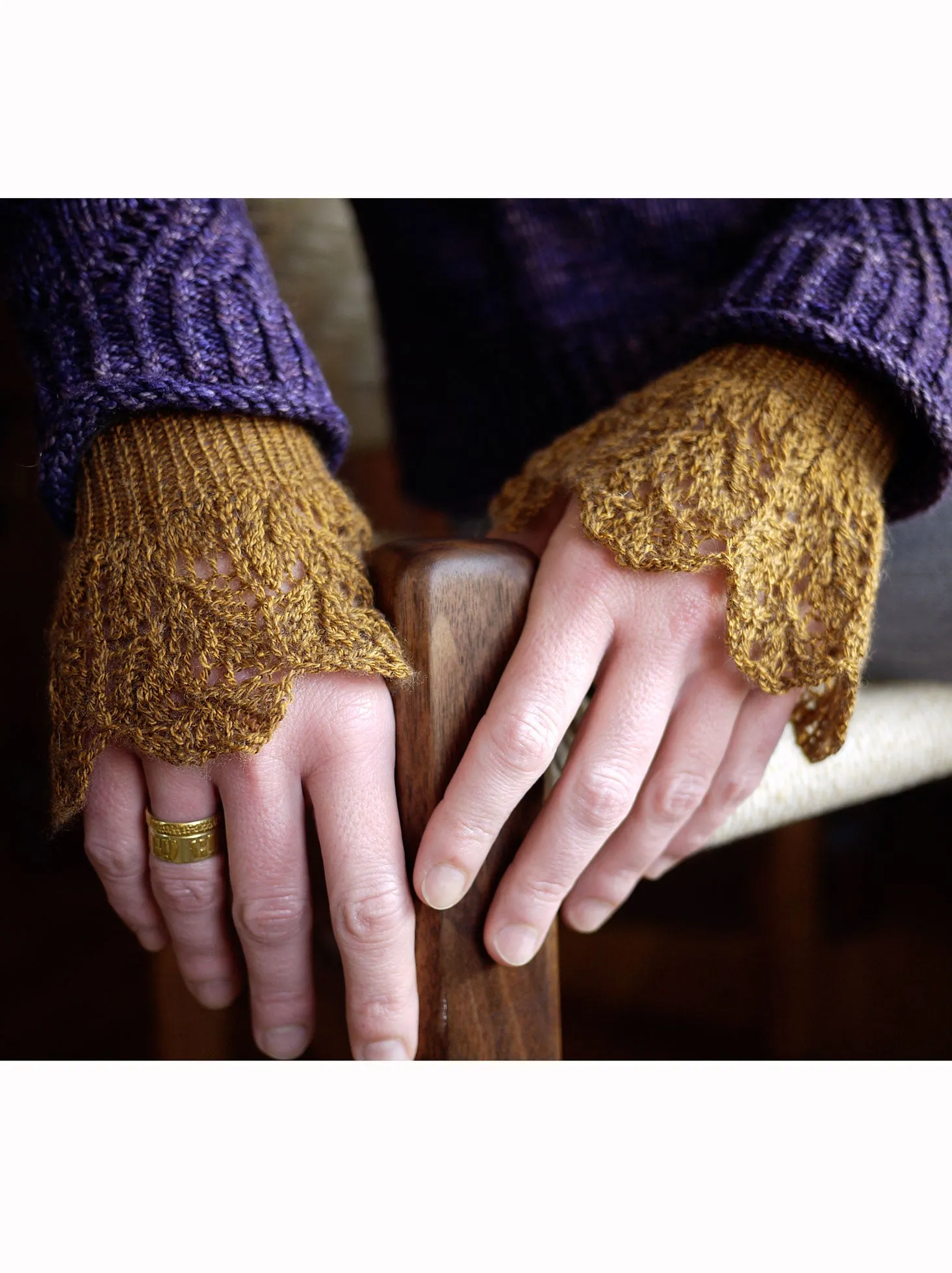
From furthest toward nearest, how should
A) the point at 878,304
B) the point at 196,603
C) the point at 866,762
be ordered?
the point at 866,762, the point at 878,304, the point at 196,603

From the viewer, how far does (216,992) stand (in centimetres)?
47

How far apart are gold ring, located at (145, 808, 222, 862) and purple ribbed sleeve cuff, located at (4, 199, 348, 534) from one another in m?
0.19

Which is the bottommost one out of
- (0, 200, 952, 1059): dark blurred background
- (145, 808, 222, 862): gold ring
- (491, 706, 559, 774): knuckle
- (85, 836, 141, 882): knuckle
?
(0, 200, 952, 1059): dark blurred background

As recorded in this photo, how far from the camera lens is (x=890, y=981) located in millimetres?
1241

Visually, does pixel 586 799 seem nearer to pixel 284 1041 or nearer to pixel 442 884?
pixel 442 884

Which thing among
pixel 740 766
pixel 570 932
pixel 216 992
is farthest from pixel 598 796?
pixel 570 932

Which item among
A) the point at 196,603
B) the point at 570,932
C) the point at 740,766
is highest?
the point at 196,603

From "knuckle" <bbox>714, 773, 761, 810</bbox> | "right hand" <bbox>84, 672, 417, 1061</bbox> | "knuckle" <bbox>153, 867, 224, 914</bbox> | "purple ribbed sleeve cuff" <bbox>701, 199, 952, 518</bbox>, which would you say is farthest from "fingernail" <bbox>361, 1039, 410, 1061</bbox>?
"purple ribbed sleeve cuff" <bbox>701, 199, 952, 518</bbox>

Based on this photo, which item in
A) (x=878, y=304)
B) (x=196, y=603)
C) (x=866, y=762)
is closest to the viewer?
(x=196, y=603)

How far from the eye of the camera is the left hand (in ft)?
1.32

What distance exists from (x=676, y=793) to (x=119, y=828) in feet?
0.93

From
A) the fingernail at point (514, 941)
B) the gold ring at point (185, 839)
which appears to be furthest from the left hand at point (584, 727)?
the gold ring at point (185, 839)

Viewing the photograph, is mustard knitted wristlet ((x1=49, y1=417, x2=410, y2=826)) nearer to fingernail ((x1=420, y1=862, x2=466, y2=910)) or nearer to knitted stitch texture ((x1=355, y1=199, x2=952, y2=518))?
fingernail ((x1=420, y1=862, x2=466, y2=910))
